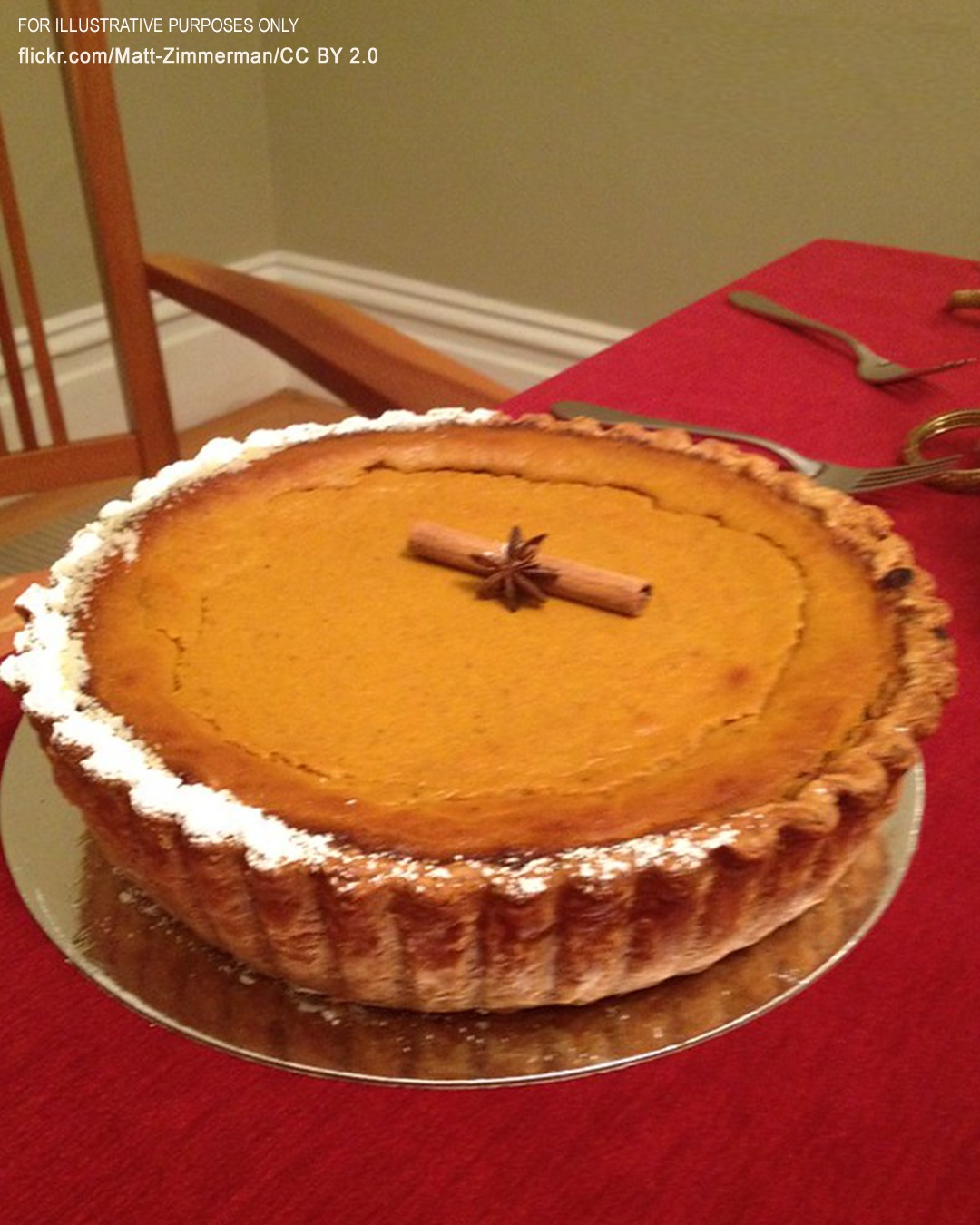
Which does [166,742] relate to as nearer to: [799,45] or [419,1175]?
[419,1175]

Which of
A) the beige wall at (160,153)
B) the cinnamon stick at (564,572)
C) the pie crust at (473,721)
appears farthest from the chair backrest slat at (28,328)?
the beige wall at (160,153)

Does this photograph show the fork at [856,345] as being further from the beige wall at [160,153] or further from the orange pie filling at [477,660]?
the beige wall at [160,153]

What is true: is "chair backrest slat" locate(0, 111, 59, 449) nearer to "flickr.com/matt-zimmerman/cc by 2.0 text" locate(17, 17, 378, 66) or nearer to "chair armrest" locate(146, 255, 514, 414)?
"chair armrest" locate(146, 255, 514, 414)

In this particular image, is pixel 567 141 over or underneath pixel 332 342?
underneath

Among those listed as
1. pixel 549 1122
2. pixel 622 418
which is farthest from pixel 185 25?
pixel 549 1122

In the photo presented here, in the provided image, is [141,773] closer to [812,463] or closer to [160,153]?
[812,463]
